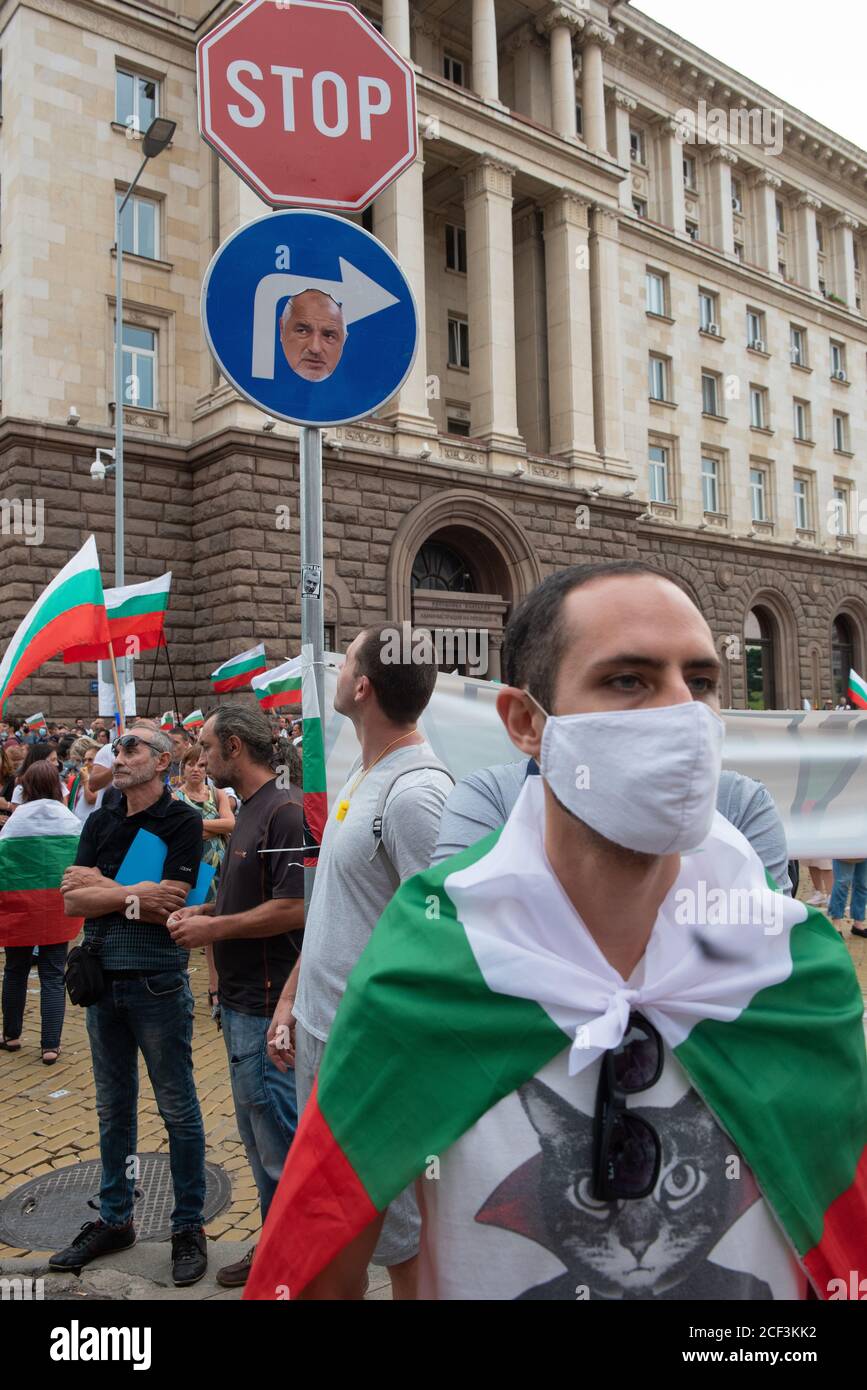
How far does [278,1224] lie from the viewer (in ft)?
4.33

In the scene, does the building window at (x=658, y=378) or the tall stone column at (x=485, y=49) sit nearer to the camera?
the tall stone column at (x=485, y=49)

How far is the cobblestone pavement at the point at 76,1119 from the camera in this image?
4465mm

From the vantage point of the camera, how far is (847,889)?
9.48 meters

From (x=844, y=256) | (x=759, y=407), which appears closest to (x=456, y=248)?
(x=759, y=407)

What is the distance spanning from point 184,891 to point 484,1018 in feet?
9.65

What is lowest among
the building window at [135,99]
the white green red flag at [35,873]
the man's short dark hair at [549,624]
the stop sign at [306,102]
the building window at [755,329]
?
the white green red flag at [35,873]

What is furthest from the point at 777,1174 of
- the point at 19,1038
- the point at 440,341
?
the point at 440,341

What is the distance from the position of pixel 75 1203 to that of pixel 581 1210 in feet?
12.8

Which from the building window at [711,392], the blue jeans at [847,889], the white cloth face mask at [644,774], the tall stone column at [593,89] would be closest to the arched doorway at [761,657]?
the building window at [711,392]

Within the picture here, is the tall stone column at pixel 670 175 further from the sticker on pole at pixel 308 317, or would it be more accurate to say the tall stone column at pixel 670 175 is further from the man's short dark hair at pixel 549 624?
the man's short dark hair at pixel 549 624

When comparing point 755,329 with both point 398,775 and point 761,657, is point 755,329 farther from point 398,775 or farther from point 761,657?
point 398,775

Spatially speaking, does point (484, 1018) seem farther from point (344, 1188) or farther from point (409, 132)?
point (409, 132)

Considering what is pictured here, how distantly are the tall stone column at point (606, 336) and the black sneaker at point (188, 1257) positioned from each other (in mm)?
23352

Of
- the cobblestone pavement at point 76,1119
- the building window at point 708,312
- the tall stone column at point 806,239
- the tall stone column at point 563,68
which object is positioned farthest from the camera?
the tall stone column at point 806,239
